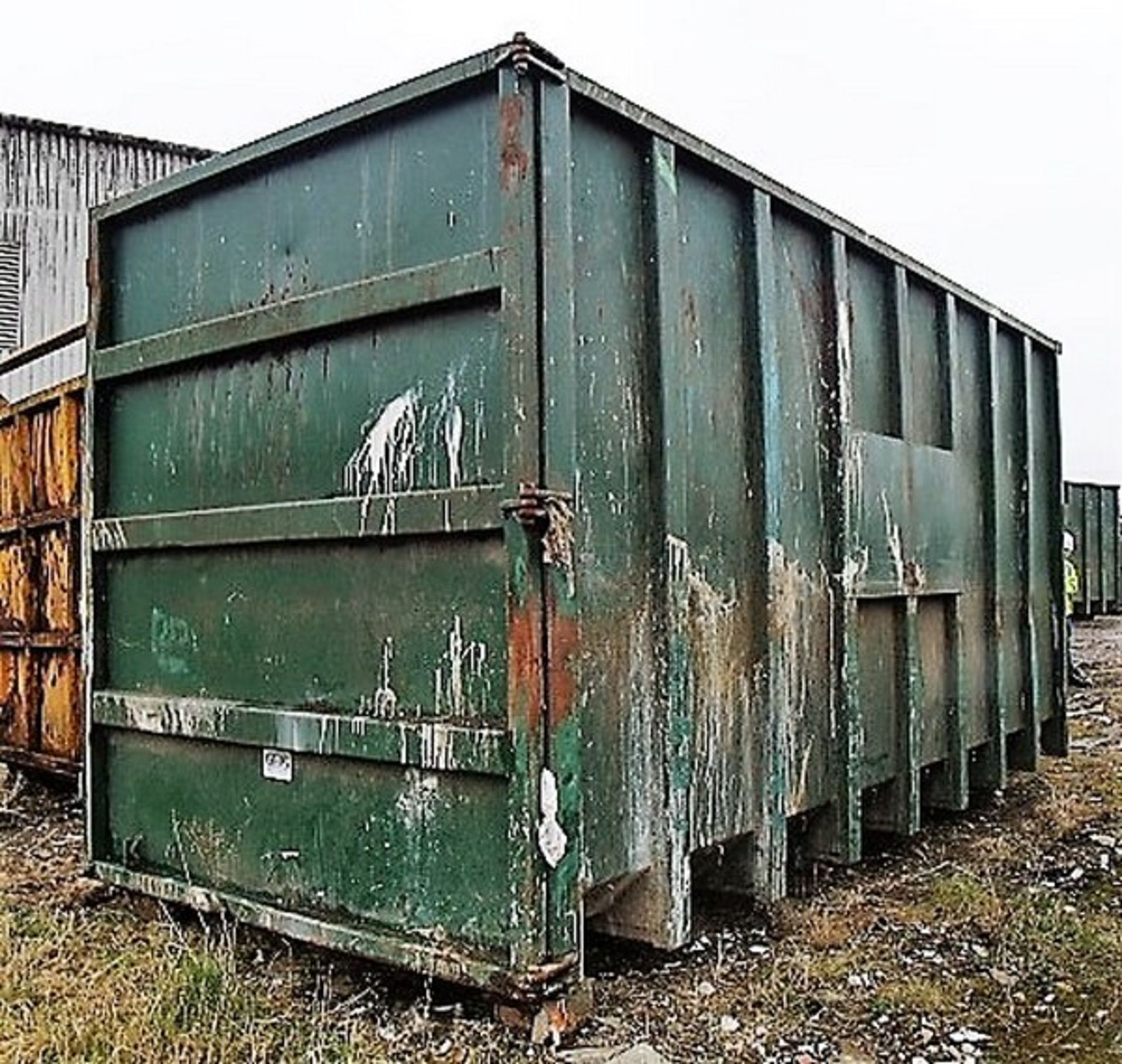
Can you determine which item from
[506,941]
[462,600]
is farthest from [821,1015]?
[462,600]

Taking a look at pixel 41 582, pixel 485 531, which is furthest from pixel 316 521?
pixel 41 582

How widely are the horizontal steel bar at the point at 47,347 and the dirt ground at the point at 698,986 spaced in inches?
80.4

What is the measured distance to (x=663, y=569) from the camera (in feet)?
10.2

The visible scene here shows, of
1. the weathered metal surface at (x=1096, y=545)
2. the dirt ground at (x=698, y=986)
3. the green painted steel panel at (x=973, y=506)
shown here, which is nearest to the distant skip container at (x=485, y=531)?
the dirt ground at (x=698, y=986)

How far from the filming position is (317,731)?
313 cm

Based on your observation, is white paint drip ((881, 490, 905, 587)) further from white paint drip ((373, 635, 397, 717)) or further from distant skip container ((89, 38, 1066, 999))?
white paint drip ((373, 635, 397, 717))

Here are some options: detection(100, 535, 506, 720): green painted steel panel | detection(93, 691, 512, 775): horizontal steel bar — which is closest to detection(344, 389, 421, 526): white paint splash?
detection(100, 535, 506, 720): green painted steel panel

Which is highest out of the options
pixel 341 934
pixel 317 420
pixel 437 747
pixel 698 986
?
pixel 317 420

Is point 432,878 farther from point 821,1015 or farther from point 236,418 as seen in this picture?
point 236,418

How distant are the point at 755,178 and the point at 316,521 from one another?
1.57 m

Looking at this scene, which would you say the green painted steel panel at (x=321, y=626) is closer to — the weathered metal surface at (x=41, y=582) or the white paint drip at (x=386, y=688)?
the white paint drip at (x=386, y=688)

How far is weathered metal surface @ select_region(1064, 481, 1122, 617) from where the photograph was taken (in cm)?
1708

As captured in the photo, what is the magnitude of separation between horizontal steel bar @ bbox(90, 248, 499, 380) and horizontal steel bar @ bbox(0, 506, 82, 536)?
4.87ft

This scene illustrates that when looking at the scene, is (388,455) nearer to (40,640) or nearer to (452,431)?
(452,431)
